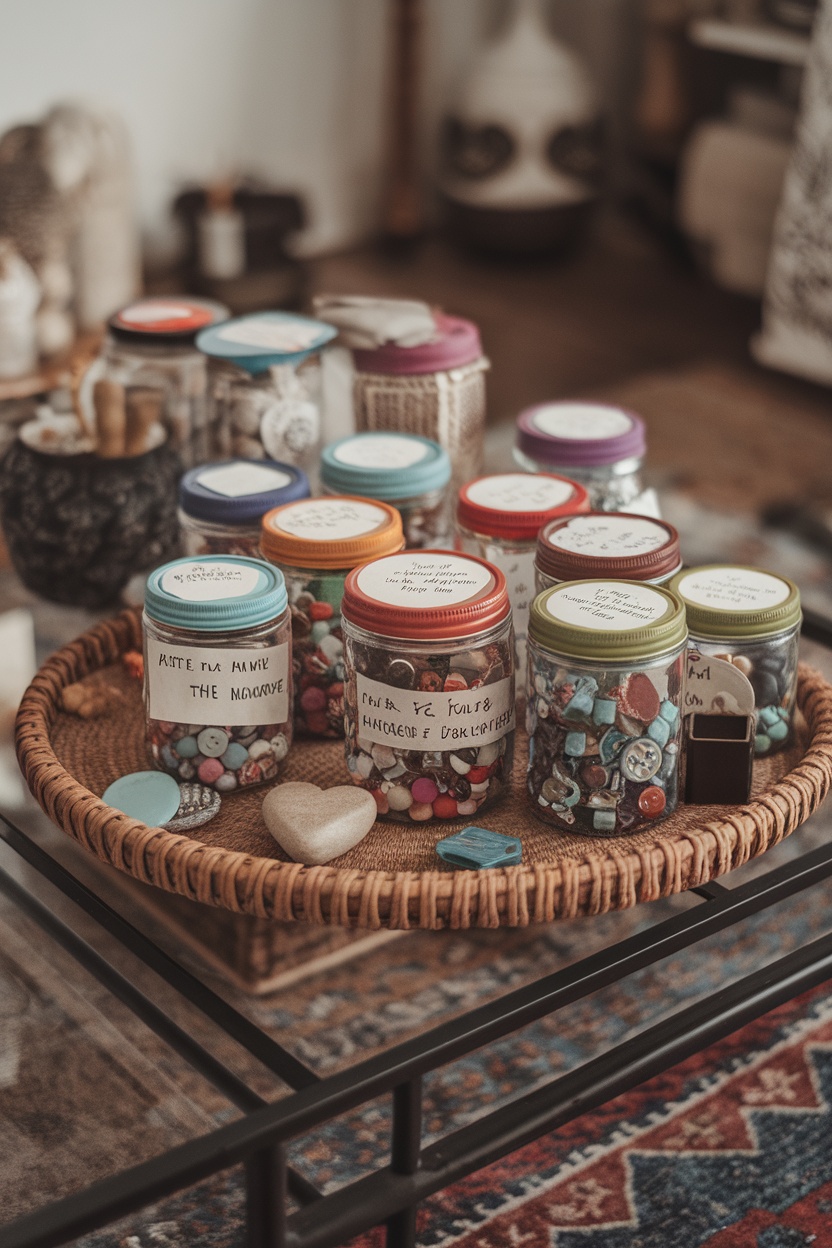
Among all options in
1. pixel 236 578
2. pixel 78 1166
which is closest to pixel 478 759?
pixel 236 578

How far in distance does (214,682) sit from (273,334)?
1.29ft

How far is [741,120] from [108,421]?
2284 millimetres

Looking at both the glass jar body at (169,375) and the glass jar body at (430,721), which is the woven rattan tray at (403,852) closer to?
the glass jar body at (430,721)

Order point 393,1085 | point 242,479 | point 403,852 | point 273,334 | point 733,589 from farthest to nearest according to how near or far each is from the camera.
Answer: point 273,334 < point 242,479 < point 733,589 < point 403,852 < point 393,1085

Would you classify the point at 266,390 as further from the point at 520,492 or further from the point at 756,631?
the point at 756,631

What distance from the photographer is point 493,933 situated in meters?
1.31

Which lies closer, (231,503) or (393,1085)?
(393,1085)

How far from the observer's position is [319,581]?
0.85m

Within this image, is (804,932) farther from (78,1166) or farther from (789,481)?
(789,481)

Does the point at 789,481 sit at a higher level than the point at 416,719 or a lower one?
lower

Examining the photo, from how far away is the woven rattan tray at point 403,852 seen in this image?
0.70 m

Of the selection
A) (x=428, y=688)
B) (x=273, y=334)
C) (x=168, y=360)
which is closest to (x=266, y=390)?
(x=273, y=334)

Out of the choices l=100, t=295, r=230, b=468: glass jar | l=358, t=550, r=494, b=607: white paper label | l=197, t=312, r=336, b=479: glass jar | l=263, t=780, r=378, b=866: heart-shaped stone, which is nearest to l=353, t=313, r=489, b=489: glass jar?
l=197, t=312, r=336, b=479: glass jar

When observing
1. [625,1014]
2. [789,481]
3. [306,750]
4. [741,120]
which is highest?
[741,120]
